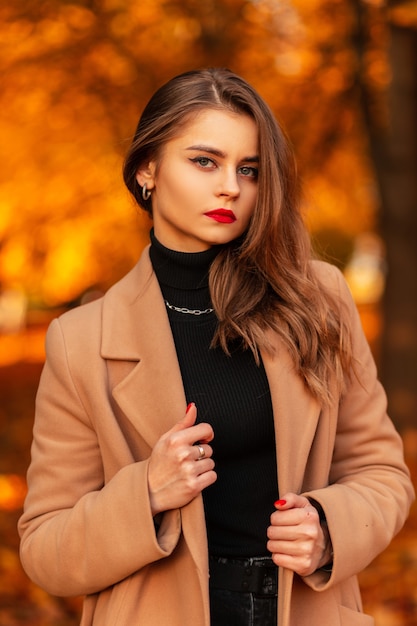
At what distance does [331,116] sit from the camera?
9.46 m

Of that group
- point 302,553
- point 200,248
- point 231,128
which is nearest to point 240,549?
point 302,553

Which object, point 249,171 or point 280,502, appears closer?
point 280,502

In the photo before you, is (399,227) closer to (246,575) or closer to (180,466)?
(246,575)

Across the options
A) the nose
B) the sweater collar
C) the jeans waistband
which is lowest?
the jeans waistband

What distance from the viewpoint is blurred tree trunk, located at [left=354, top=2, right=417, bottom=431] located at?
856 centimetres

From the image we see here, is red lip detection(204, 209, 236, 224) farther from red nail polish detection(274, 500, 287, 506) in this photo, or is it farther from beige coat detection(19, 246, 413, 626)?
red nail polish detection(274, 500, 287, 506)

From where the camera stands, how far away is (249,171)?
2.78 metres

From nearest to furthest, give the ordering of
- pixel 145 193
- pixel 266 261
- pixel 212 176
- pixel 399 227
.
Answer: pixel 212 176, pixel 266 261, pixel 145 193, pixel 399 227

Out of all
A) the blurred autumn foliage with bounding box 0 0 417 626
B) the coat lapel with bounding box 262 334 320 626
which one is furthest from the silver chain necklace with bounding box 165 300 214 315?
the blurred autumn foliage with bounding box 0 0 417 626

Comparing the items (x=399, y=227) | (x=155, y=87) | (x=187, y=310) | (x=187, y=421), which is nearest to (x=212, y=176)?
(x=187, y=310)

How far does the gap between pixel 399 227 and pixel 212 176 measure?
6.37 meters

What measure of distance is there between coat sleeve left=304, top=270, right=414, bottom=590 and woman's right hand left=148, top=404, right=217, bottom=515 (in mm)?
322

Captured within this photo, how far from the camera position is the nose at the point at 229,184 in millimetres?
2666

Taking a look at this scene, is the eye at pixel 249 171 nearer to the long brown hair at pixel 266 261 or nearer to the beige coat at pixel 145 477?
the long brown hair at pixel 266 261
